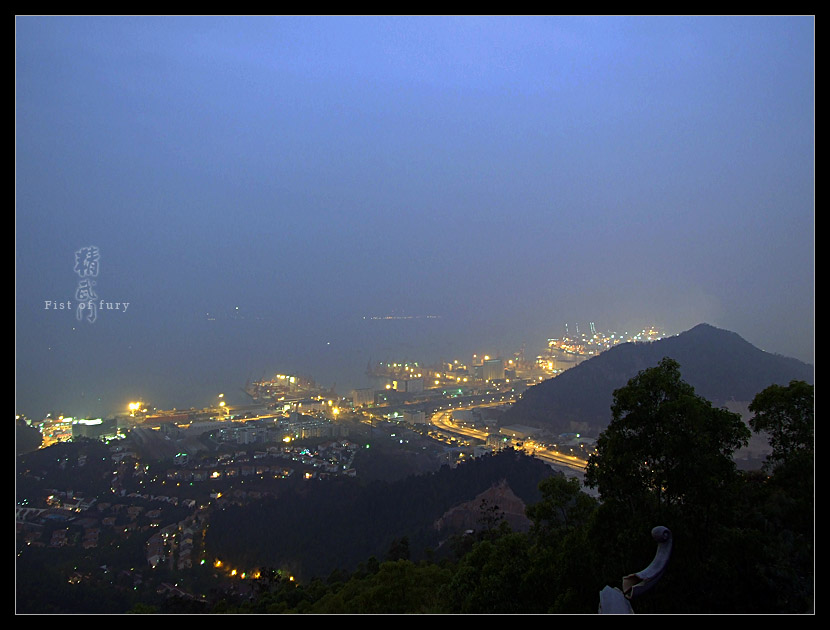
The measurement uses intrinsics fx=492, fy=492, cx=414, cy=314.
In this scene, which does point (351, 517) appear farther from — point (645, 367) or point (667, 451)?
point (645, 367)

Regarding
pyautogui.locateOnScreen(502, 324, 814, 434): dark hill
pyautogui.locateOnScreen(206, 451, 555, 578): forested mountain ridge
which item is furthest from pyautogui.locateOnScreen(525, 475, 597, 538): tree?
pyautogui.locateOnScreen(502, 324, 814, 434): dark hill

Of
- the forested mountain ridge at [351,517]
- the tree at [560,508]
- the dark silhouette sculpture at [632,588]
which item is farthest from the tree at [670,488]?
the forested mountain ridge at [351,517]

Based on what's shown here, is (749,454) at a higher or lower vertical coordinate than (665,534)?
lower

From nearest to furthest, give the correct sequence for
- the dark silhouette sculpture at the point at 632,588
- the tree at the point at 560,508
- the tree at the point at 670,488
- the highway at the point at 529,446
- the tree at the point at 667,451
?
the dark silhouette sculpture at the point at 632,588
the tree at the point at 670,488
the tree at the point at 667,451
the tree at the point at 560,508
the highway at the point at 529,446

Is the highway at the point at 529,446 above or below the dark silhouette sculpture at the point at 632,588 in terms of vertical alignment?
below

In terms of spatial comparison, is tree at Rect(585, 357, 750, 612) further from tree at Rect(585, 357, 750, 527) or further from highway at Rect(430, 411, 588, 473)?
highway at Rect(430, 411, 588, 473)

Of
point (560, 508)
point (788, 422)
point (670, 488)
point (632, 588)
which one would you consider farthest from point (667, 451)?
point (632, 588)

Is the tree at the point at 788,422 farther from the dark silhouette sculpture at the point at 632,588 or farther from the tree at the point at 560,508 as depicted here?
the dark silhouette sculpture at the point at 632,588
